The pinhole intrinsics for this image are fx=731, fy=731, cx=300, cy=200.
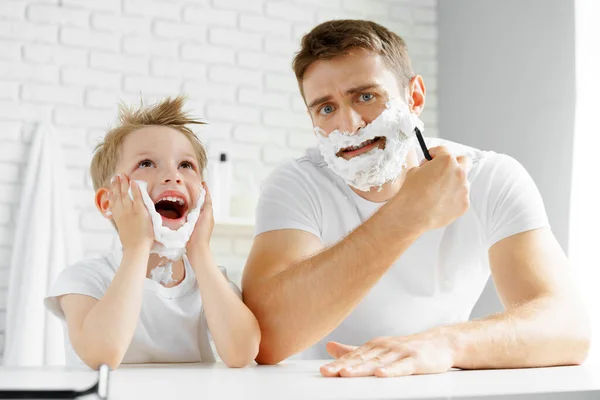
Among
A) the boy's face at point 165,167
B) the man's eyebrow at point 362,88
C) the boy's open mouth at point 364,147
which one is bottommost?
the boy's face at point 165,167

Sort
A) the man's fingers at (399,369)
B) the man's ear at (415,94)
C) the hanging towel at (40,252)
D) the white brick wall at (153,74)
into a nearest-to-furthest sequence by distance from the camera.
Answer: the man's fingers at (399,369) → the man's ear at (415,94) → the hanging towel at (40,252) → the white brick wall at (153,74)

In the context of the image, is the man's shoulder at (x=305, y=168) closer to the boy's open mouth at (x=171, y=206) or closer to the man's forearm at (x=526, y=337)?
the boy's open mouth at (x=171, y=206)

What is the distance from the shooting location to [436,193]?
105 centimetres

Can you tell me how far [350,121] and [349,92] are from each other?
0.05 metres

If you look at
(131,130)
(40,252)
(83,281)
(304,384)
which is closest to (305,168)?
(131,130)

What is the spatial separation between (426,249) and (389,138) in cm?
23

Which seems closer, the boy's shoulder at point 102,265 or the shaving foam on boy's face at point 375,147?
the boy's shoulder at point 102,265

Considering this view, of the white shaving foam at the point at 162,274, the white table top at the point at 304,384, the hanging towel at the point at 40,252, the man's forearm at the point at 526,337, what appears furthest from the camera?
the hanging towel at the point at 40,252

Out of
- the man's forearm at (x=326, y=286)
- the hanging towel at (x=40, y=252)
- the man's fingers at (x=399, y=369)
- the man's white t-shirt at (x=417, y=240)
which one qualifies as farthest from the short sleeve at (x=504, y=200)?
the hanging towel at (x=40, y=252)

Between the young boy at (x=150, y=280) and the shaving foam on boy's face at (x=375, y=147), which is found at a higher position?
the shaving foam on boy's face at (x=375, y=147)

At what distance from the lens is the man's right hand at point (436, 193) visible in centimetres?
105

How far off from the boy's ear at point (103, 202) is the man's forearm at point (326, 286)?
11.5 inches

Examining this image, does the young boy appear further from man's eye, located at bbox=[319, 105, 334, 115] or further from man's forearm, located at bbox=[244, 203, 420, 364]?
man's eye, located at bbox=[319, 105, 334, 115]

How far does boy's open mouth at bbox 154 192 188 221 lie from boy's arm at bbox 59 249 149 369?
0.11m
